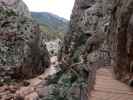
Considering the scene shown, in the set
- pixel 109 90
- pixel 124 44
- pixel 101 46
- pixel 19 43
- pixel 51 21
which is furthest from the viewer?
pixel 51 21

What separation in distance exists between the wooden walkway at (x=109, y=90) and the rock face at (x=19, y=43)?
31.8 ft

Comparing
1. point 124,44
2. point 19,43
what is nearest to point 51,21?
point 19,43

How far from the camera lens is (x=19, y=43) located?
14188 mm

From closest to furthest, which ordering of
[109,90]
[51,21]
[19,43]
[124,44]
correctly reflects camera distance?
[109,90]
[124,44]
[19,43]
[51,21]

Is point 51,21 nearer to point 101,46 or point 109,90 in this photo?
point 101,46

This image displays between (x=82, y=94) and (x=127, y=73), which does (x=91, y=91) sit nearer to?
(x=82, y=94)

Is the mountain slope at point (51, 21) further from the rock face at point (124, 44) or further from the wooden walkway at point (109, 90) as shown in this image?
the wooden walkway at point (109, 90)

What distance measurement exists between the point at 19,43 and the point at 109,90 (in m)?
11.1

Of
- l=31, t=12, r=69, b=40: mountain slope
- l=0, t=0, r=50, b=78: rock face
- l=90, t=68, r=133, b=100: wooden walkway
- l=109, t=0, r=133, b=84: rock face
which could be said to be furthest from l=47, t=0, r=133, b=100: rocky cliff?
l=31, t=12, r=69, b=40: mountain slope

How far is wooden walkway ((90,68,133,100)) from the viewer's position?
11.3 ft

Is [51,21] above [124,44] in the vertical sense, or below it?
above

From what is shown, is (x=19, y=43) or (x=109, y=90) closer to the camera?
(x=109, y=90)

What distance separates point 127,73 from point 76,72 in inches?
163

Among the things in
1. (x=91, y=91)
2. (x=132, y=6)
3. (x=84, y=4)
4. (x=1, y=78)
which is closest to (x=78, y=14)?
(x=84, y=4)
